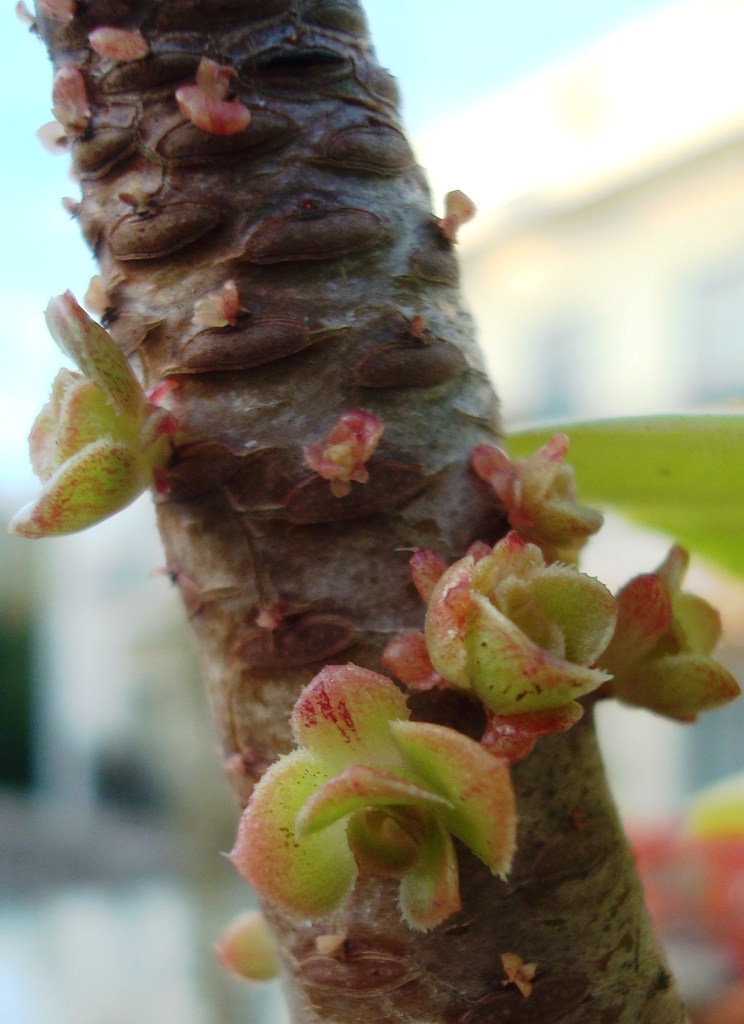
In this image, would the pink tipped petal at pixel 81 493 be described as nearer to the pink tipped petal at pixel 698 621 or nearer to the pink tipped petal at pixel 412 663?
the pink tipped petal at pixel 412 663

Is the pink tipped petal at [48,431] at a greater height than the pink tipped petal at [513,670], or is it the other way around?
the pink tipped petal at [48,431]

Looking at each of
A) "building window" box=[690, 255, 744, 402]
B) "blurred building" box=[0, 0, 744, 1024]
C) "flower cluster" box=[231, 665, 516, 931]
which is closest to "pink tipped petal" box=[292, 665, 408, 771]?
"flower cluster" box=[231, 665, 516, 931]

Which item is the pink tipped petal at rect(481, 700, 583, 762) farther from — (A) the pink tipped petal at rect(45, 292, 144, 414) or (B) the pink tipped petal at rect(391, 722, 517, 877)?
(A) the pink tipped petal at rect(45, 292, 144, 414)

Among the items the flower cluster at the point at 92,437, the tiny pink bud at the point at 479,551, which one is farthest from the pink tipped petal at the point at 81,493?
the tiny pink bud at the point at 479,551

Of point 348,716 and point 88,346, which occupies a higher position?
point 88,346

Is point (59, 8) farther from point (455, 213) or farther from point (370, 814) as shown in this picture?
point (370, 814)

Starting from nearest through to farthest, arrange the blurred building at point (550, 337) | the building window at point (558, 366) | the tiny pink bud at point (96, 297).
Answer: the tiny pink bud at point (96, 297)
the blurred building at point (550, 337)
the building window at point (558, 366)

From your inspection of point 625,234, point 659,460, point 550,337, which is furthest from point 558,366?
point 659,460
